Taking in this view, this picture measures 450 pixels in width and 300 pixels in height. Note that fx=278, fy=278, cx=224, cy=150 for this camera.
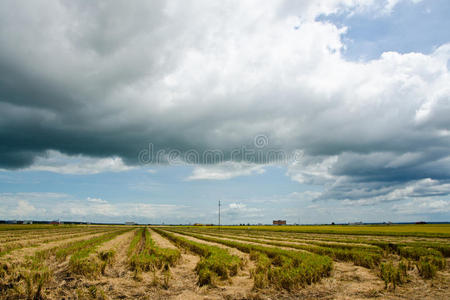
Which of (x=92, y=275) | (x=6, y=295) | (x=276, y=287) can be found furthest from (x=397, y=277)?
(x=6, y=295)

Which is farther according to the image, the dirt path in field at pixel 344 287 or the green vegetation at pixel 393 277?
the green vegetation at pixel 393 277

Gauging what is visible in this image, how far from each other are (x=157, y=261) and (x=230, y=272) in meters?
5.14

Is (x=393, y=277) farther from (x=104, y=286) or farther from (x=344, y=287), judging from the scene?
(x=104, y=286)

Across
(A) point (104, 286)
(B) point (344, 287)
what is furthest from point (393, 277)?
(A) point (104, 286)

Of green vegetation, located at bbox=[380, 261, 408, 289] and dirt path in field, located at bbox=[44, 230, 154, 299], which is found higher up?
green vegetation, located at bbox=[380, 261, 408, 289]

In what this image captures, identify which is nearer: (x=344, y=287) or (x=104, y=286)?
(x=344, y=287)

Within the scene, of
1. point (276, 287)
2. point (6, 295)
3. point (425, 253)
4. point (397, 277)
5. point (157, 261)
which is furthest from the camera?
point (425, 253)

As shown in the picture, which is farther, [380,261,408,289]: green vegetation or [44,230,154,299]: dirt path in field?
[380,261,408,289]: green vegetation

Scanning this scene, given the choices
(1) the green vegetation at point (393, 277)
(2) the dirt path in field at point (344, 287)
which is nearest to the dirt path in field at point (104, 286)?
(2) the dirt path in field at point (344, 287)

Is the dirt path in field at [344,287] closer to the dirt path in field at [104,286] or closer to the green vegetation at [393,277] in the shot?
the green vegetation at [393,277]

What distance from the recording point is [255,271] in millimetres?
15195

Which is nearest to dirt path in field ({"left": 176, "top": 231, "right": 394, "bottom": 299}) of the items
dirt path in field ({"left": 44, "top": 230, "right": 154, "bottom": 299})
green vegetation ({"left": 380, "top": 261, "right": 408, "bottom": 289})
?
green vegetation ({"left": 380, "top": 261, "right": 408, "bottom": 289})

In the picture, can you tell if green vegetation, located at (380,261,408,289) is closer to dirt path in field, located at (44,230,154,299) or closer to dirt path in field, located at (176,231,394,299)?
dirt path in field, located at (176,231,394,299)

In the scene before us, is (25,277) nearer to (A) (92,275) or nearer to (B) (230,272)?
(A) (92,275)
